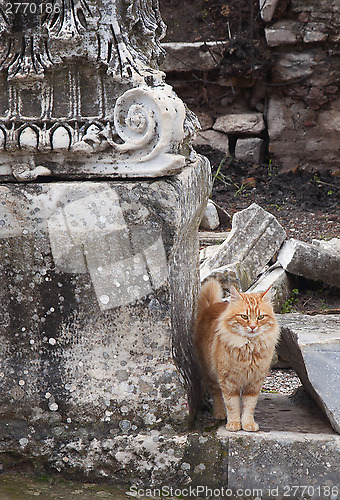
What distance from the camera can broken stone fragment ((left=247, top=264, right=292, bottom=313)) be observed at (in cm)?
499

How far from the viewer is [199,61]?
8.91m

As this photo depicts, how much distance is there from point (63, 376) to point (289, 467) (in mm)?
1013

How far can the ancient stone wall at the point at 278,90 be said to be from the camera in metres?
8.52

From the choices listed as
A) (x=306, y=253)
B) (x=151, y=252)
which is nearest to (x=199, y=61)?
(x=306, y=253)

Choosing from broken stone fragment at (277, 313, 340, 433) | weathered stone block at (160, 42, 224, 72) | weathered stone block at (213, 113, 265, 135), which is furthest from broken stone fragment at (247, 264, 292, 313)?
weathered stone block at (160, 42, 224, 72)

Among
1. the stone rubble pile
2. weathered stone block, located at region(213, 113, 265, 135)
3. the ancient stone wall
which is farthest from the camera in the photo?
weathered stone block, located at region(213, 113, 265, 135)

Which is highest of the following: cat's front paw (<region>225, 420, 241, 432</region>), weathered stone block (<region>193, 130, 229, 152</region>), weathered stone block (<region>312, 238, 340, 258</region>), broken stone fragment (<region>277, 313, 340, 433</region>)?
weathered stone block (<region>193, 130, 229, 152</region>)

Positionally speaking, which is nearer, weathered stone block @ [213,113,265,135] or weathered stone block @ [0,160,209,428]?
weathered stone block @ [0,160,209,428]

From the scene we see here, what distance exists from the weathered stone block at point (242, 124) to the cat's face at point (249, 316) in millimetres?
6755

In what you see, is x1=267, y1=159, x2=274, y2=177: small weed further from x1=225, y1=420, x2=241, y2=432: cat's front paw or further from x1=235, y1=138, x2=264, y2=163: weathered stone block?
x1=225, y1=420, x2=241, y2=432: cat's front paw

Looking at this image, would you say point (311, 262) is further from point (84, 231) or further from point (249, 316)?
point (84, 231)

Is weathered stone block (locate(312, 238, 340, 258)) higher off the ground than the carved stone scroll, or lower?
lower

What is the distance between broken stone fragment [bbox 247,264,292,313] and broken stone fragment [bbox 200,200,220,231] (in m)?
1.83

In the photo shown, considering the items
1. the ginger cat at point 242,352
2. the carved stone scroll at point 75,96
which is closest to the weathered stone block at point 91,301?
the carved stone scroll at point 75,96
